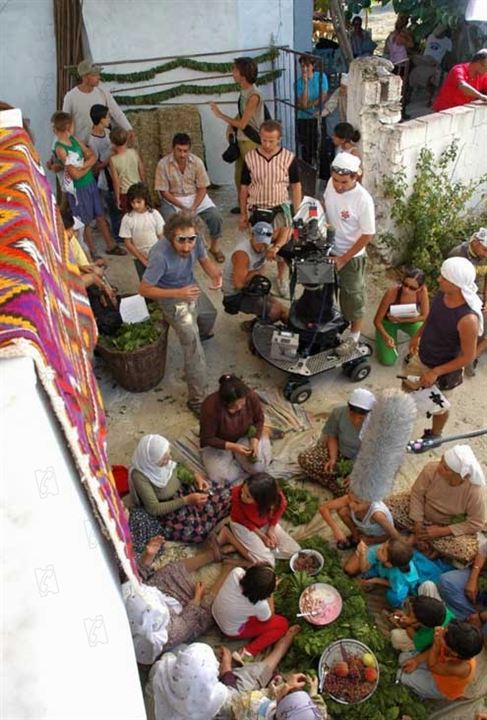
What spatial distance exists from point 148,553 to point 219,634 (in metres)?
0.68

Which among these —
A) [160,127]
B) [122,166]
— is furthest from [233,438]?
[160,127]

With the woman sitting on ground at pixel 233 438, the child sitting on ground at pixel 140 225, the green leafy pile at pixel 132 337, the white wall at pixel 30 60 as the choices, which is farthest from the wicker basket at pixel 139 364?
the white wall at pixel 30 60

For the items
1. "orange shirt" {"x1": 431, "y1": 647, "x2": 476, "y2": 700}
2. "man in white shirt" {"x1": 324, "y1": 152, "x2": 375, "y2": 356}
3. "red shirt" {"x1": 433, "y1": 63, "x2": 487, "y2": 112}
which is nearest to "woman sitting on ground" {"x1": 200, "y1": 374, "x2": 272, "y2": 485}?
"man in white shirt" {"x1": 324, "y1": 152, "x2": 375, "y2": 356}

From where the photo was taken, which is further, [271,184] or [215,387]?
[271,184]

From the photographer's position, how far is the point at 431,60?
11.2 m

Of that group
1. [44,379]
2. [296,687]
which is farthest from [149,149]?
[44,379]

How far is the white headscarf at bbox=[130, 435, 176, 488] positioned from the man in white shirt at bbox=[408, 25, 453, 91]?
948cm

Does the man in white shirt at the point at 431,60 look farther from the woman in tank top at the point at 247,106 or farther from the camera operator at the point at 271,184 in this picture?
the camera operator at the point at 271,184

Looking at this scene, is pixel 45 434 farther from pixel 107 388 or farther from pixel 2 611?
pixel 107 388

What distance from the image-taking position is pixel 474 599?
404 cm

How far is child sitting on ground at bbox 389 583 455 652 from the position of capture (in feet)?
11.8

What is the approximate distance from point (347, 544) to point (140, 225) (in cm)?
344

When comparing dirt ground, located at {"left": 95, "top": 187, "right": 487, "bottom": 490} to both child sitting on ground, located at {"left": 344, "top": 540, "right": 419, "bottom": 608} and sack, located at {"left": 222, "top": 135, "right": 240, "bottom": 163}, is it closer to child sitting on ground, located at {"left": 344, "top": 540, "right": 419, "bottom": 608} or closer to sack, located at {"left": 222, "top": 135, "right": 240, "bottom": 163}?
child sitting on ground, located at {"left": 344, "top": 540, "right": 419, "bottom": 608}

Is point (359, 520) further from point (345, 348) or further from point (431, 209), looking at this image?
point (431, 209)
